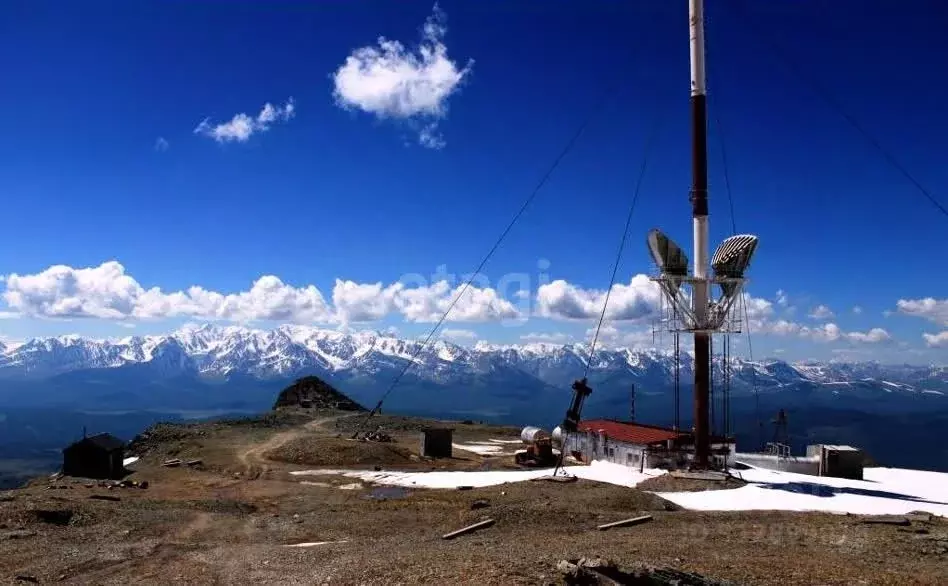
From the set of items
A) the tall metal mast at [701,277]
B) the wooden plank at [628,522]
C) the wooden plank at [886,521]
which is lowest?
the wooden plank at [628,522]

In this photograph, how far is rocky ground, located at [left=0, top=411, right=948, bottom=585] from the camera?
22.9 metres

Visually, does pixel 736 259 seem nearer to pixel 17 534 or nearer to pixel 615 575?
pixel 615 575

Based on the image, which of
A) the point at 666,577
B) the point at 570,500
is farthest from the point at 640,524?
the point at 666,577

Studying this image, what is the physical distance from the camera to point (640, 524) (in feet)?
106

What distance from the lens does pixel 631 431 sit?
57188 mm

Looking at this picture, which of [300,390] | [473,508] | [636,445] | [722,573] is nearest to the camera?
[722,573]

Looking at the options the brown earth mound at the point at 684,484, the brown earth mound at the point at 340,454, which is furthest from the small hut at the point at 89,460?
the brown earth mound at the point at 684,484

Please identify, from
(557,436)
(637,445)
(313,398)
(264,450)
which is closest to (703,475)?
(637,445)

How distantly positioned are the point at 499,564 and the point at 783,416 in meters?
44.6

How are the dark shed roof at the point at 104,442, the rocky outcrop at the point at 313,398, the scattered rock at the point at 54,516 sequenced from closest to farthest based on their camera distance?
the scattered rock at the point at 54,516 < the dark shed roof at the point at 104,442 < the rocky outcrop at the point at 313,398

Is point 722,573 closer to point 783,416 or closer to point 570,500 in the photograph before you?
point 570,500

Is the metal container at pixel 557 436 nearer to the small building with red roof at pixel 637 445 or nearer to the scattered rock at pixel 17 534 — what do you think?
the small building with red roof at pixel 637 445

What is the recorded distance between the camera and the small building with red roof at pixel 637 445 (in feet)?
166

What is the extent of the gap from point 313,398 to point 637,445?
8760cm
